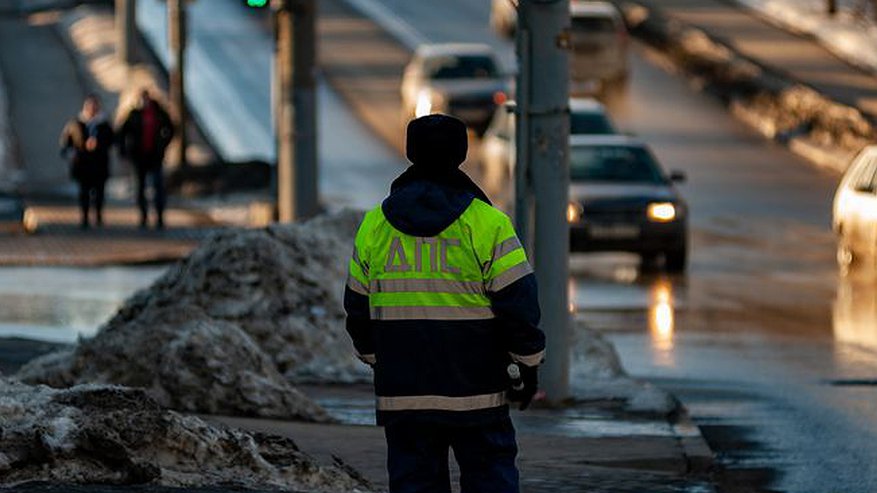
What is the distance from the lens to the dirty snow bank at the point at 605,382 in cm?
1424

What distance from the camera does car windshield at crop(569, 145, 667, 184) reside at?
2806cm

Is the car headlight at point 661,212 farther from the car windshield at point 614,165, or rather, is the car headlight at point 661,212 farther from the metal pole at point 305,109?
the metal pole at point 305,109

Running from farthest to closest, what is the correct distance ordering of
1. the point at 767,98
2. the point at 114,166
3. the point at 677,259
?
the point at 767,98 < the point at 114,166 < the point at 677,259

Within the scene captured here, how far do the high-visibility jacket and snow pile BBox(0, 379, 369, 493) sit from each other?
1.68 m

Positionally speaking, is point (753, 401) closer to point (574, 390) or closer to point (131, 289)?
point (574, 390)

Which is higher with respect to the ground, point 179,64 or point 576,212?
point 179,64

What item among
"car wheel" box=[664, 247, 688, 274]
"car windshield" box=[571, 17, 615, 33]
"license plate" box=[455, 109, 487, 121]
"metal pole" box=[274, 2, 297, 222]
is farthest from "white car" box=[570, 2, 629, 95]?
"car wheel" box=[664, 247, 688, 274]

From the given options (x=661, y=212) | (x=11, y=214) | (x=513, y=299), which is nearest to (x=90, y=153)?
(x=11, y=214)

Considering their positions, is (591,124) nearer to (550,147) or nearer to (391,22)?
(550,147)

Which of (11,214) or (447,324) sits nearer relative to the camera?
(447,324)

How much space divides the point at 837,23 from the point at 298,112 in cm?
2805

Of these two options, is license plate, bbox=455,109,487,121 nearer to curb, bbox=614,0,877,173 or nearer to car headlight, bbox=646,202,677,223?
curb, bbox=614,0,877,173

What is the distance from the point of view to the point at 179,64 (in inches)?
1483

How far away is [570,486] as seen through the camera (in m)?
11.2
